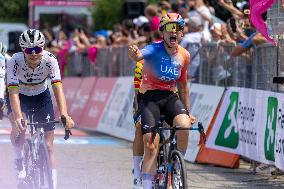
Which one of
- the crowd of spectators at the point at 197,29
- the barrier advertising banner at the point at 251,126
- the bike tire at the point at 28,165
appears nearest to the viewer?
the bike tire at the point at 28,165

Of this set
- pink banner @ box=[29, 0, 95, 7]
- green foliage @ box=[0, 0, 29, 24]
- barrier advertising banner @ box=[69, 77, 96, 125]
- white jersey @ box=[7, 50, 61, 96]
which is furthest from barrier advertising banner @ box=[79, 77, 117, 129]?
green foliage @ box=[0, 0, 29, 24]

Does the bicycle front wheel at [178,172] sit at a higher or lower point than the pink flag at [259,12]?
lower

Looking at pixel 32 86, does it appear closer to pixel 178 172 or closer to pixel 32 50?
pixel 32 50

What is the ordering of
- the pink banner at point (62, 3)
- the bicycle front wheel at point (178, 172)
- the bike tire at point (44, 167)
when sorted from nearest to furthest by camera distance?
the bicycle front wheel at point (178, 172) → the bike tire at point (44, 167) → the pink banner at point (62, 3)

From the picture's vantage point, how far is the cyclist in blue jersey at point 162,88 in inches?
412

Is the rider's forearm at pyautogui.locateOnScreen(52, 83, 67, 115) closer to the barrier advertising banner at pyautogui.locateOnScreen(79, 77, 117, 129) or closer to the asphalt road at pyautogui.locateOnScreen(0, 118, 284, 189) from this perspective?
the asphalt road at pyautogui.locateOnScreen(0, 118, 284, 189)

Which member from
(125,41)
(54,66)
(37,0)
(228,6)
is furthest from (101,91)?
(37,0)

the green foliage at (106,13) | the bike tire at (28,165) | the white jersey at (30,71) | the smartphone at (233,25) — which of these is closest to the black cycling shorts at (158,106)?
the white jersey at (30,71)

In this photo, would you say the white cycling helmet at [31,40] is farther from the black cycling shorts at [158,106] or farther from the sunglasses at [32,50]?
the black cycling shorts at [158,106]

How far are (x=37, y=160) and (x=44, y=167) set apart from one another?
190 millimetres

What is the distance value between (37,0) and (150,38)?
25668 millimetres

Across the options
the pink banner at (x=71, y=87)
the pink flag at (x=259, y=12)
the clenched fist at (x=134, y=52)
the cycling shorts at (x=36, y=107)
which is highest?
the pink flag at (x=259, y=12)

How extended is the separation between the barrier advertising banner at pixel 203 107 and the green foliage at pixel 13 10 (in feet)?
191

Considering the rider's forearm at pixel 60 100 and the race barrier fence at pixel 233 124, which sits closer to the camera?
the rider's forearm at pixel 60 100
